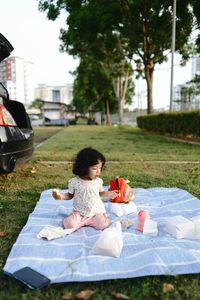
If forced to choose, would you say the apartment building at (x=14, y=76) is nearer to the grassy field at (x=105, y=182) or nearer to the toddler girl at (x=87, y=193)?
the grassy field at (x=105, y=182)

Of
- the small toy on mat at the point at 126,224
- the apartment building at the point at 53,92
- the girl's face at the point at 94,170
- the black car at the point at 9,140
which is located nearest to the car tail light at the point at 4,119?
the black car at the point at 9,140

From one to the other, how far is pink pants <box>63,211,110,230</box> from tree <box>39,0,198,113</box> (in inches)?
655

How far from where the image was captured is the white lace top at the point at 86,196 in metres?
3.59

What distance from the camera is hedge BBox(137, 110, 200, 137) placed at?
13460mm

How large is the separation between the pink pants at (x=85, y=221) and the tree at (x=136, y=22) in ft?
54.6

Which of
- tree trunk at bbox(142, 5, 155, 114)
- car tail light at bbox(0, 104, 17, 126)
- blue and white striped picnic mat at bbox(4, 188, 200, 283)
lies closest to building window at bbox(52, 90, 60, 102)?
tree trunk at bbox(142, 5, 155, 114)

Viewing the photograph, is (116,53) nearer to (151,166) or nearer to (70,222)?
(151,166)

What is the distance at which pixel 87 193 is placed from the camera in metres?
3.59

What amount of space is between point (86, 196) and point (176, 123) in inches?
506

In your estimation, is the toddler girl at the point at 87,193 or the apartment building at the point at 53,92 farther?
the apartment building at the point at 53,92

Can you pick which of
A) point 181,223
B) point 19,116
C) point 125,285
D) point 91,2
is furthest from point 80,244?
point 91,2

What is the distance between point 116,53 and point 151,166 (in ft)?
69.8

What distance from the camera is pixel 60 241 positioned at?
3.09 meters

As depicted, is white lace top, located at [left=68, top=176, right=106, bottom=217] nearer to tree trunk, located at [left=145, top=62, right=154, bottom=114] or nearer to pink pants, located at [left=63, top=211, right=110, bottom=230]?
pink pants, located at [left=63, top=211, right=110, bottom=230]
